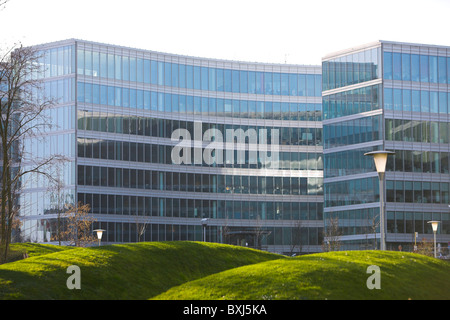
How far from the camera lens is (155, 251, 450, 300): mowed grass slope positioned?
2086 cm

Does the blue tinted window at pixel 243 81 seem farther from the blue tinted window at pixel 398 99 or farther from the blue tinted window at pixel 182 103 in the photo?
the blue tinted window at pixel 398 99

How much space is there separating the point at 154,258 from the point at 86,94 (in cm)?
6705

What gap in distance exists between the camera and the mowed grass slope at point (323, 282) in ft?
68.4

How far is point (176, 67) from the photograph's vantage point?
3996 inches

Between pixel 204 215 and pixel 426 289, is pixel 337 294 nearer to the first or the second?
pixel 426 289

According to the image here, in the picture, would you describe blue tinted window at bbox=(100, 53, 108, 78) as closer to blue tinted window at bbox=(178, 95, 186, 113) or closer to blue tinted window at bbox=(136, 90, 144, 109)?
blue tinted window at bbox=(136, 90, 144, 109)

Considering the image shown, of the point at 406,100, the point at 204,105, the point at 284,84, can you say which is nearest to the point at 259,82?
the point at 284,84

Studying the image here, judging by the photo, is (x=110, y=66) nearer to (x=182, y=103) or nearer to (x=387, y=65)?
(x=182, y=103)

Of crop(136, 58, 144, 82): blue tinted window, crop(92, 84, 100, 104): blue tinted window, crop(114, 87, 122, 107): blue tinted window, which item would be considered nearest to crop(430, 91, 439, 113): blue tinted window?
crop(136, 58, 144, 82): blue tinted window

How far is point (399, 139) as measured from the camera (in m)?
93.4

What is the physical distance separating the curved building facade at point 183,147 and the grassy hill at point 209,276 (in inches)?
2442

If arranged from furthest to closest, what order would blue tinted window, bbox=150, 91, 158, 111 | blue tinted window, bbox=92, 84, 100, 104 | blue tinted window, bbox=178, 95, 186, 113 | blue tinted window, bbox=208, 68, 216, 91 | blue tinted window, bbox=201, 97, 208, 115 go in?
blue tinted window, bbox=208, 68, 216, 91, blue tinted window, bbox=201, 97, 208, 115, blue tinted window, bbox=178, 95, 186, 113, blue tinted window, bbox=150, 91, 158, 111, blue tinted window, bbox=92, 84, 100, 104

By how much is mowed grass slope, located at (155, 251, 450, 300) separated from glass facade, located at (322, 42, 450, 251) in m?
67.6

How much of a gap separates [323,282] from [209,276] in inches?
184
